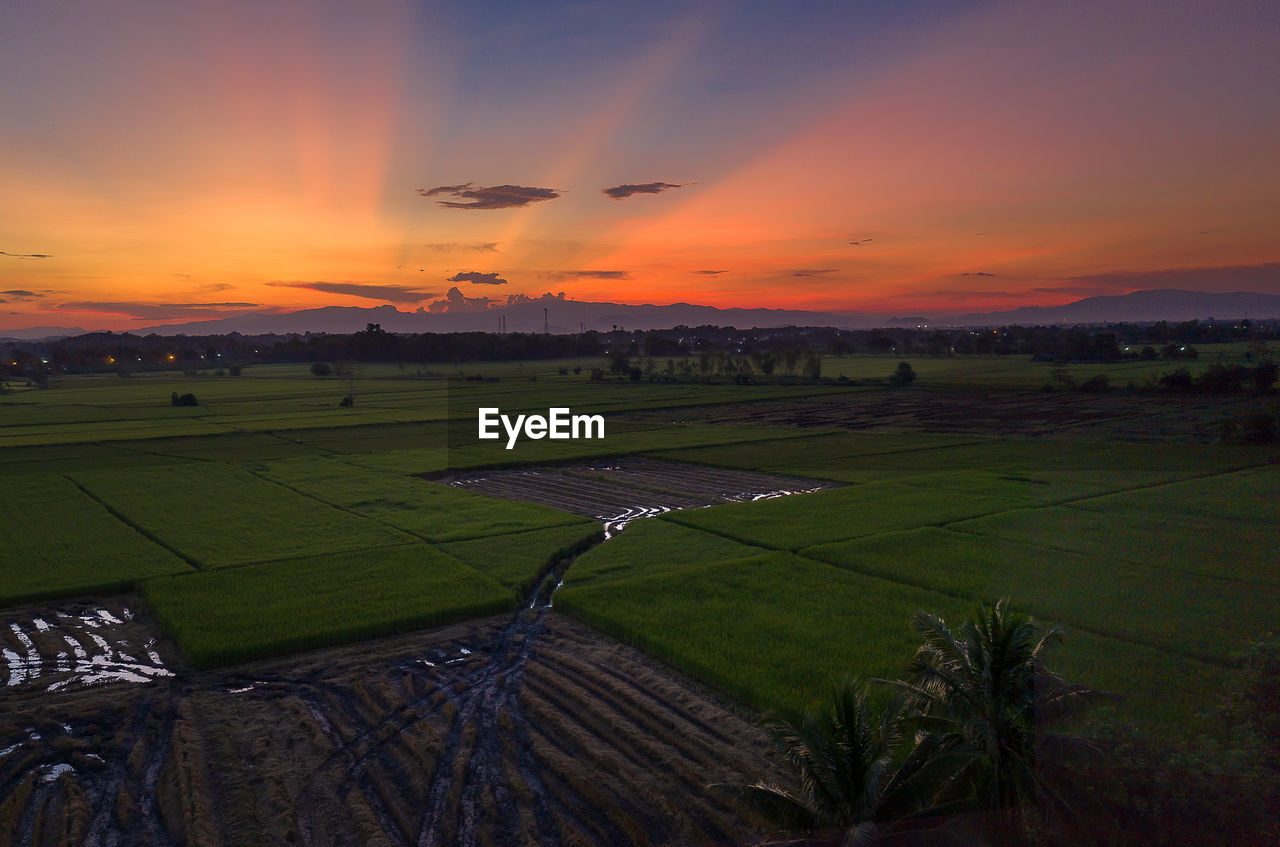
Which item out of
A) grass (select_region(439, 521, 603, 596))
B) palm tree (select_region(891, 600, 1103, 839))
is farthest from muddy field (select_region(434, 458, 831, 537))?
palm tree (select_region(891, 600, 1103, 839))

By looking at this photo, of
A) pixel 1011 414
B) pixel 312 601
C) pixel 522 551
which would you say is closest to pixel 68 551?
pixel 312 601

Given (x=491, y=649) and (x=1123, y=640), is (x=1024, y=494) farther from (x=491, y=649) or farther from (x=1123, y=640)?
(x=491, y=649)

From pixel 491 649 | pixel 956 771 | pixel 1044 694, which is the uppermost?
pixel 1044 694

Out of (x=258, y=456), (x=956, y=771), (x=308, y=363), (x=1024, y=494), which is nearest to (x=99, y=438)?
(x=258, y=456)

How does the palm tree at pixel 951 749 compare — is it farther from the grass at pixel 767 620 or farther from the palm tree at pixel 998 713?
the grass at pixel 767 620

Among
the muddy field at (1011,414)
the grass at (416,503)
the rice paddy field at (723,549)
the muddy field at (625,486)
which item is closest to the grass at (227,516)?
the rice paddy field at (723,549)

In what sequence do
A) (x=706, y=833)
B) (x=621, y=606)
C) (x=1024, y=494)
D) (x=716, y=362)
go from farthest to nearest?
(x=716, y=362)
(x=1024, y=494)
(x=621, y=606)
(x=706, y=833)

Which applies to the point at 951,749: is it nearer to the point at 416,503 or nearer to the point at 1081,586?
the point at 1081,586
